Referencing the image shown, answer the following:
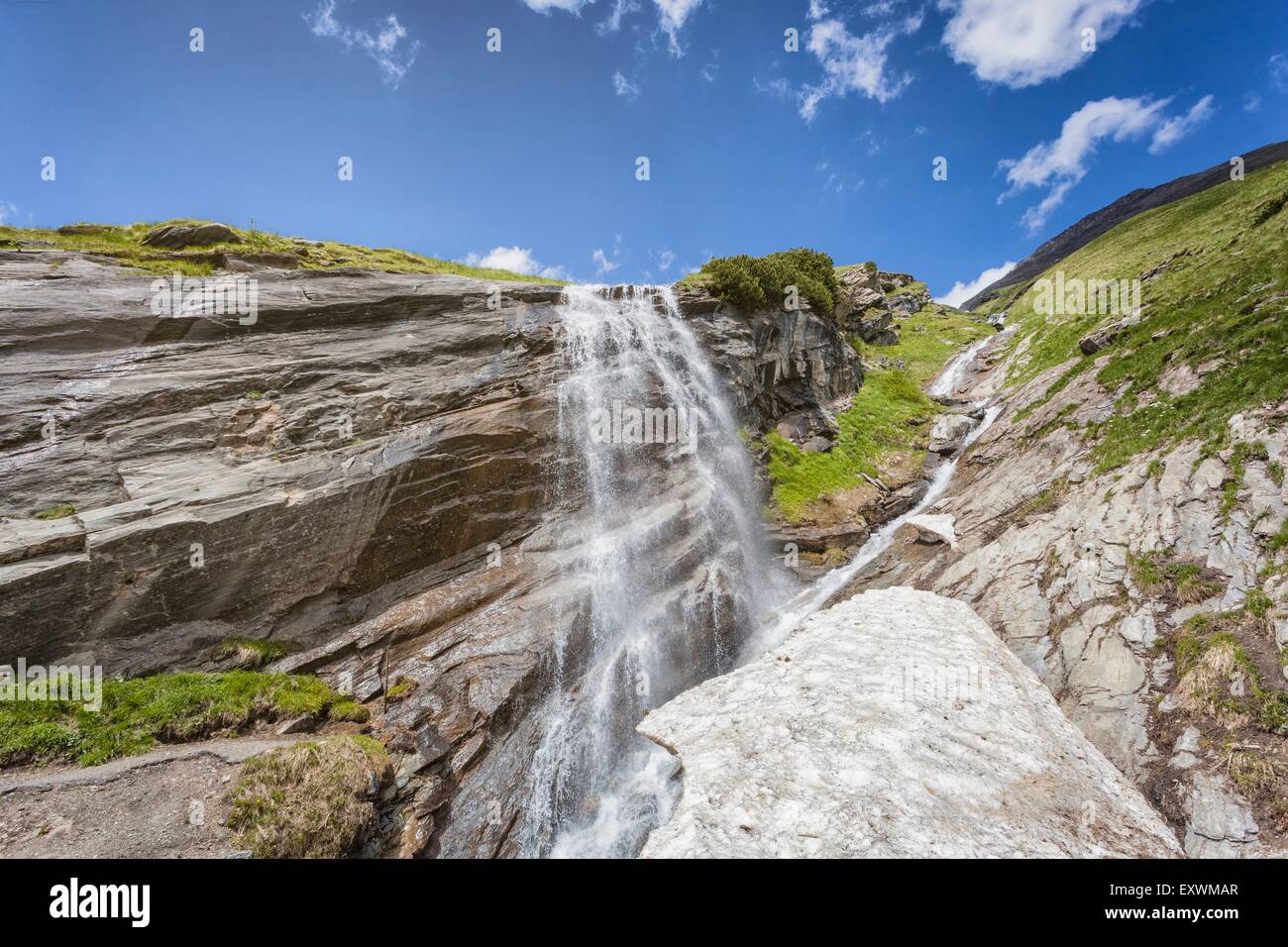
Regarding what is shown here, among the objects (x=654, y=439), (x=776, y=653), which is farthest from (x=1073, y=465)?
(x=654, y=439)

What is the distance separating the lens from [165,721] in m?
11.8

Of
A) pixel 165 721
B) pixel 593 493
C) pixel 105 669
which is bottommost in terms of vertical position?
pixel 165 721

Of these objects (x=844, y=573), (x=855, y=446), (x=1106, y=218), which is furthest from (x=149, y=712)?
(x=1106, y=218)

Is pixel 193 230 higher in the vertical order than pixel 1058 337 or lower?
higher

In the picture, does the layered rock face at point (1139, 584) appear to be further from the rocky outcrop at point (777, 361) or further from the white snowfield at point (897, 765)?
the rocky outcrop at point (777, 361)

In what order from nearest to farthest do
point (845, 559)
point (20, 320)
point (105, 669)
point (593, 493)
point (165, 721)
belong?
point (165, 721)
point (105, 669)
point (20, 320)
point (593, 493)
point (845, 559)

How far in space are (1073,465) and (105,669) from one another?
1232 inches

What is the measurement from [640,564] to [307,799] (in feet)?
38.6

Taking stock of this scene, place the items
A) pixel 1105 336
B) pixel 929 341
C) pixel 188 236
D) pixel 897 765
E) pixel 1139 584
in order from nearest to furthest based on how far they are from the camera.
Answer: pixel 897 765 < pixel 1139 584 < pixel 188 236 < pixel 1105 336 < pixel 929 341

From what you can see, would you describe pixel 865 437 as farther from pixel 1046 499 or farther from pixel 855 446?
pixel 1046 499

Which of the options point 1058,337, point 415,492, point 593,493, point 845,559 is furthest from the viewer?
point 1058,337

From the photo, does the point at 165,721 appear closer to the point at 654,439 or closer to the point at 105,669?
the point at 105,669

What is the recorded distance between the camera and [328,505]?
1641 cm

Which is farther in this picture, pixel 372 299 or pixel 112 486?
pixel 372 299
